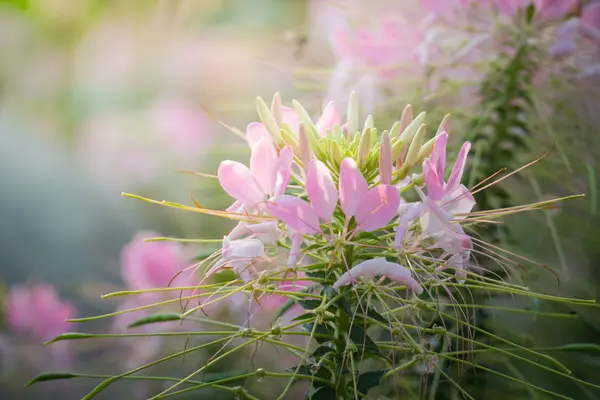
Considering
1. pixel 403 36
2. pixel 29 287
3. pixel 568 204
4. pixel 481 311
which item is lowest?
pixel 29 287

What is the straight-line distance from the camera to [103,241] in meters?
1.39

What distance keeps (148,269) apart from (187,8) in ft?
1.49

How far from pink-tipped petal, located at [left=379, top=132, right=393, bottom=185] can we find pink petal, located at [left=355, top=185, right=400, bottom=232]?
0.05 feet

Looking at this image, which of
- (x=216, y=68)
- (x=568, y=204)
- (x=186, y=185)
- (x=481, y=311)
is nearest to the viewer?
(x=481, y=311)

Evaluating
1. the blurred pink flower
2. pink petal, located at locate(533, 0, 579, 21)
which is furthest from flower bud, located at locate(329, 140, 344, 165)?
the blurred pink flower

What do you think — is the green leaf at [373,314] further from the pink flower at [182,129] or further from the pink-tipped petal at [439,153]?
the pink flower at [182,129]

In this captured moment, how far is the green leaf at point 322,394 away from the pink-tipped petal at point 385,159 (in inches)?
6.2

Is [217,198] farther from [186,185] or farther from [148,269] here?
[186,185]

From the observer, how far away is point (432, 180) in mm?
454

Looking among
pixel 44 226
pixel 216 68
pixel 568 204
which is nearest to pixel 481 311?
pixel 568 204

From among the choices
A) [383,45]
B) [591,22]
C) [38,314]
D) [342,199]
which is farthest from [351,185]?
[38,314]

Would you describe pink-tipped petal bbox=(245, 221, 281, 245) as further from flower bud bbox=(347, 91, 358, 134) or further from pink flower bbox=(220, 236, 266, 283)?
flower bud bbox=(347, 91, 358, 134)

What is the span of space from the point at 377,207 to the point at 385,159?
0.03m

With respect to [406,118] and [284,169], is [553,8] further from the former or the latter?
[284,169]
